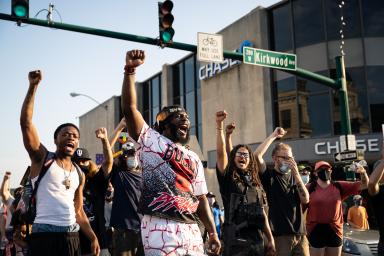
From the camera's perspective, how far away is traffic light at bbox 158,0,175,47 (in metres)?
9.88

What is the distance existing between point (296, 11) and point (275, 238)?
18.6m

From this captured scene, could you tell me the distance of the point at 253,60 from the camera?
37.4ft

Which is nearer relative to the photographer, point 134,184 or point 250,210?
point 250,210

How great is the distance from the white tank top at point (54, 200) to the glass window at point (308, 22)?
1950 cm

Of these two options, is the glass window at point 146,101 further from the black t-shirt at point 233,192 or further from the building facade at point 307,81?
the black t-shirt at point 233,192

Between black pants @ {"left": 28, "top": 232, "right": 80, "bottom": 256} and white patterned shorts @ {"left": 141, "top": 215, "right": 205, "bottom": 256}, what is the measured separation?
133 cm

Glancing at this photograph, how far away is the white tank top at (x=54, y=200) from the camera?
14.1 feet

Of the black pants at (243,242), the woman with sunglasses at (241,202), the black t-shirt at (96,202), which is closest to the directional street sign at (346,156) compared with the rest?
the woman with sunglasses at (241,202)

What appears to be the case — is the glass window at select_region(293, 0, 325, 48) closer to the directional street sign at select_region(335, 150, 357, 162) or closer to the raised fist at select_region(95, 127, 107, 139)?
the directional street sign at select_region(335, 150, 357, 162)

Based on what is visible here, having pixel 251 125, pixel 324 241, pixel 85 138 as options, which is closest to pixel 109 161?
pixel 324 241

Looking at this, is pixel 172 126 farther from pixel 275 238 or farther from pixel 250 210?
pixel 275 238

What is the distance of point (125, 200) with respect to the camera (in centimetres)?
640

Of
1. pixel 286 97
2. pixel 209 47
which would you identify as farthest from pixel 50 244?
pixel 286 97

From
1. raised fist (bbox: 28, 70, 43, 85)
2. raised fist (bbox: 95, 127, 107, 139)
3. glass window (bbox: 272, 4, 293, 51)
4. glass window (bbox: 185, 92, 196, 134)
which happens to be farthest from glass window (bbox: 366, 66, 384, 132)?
raised fist (bbox: 28, 70, 43, 85)
